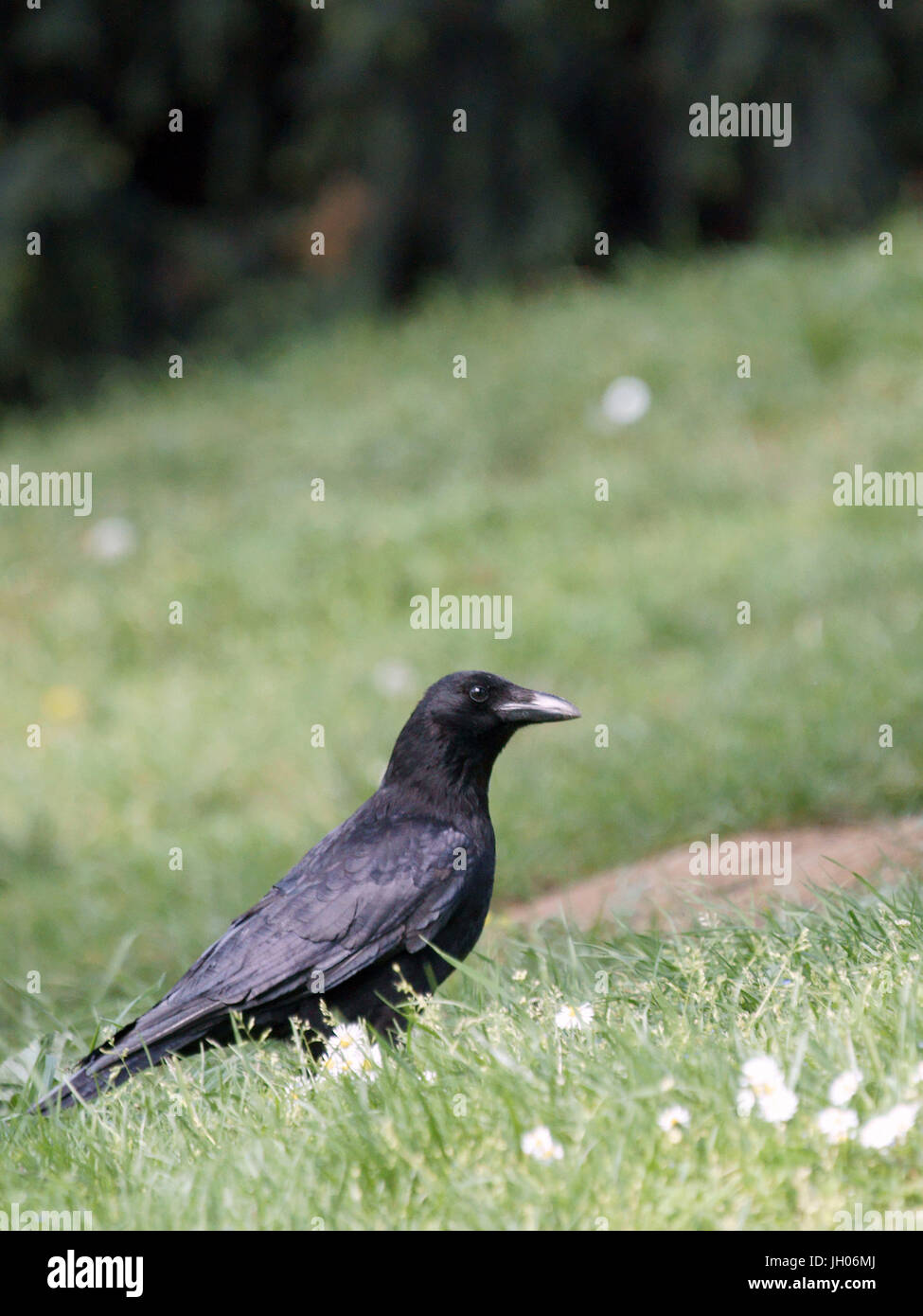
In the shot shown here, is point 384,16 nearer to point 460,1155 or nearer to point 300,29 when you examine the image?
point 300,29

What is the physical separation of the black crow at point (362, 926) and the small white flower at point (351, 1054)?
11 cm

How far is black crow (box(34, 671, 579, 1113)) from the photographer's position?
316 centimetres

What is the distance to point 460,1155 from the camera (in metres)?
2.31

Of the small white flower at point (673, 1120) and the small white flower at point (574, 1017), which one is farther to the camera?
the small white flower at point (574, 1017)

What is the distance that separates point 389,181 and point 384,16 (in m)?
1.10

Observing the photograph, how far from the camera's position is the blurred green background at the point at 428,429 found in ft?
18.1

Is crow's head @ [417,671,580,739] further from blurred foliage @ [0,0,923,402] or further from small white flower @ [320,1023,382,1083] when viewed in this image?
blurred foliage @ [0,0,923,402]

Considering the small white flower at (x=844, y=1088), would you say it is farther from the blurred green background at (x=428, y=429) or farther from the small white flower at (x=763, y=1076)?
the blurred green background at (x=428, y=429)

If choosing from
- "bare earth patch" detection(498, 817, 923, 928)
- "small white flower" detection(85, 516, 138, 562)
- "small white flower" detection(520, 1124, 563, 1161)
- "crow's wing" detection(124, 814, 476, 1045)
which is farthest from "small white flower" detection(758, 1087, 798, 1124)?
"small white flower" detection(85, 516, 138, 562)

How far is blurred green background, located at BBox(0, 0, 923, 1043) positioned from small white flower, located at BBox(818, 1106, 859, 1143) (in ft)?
7.04

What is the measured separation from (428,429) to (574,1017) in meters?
6.38

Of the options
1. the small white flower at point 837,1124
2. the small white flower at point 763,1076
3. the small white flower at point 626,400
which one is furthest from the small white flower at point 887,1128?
the small white flower at point 626,400

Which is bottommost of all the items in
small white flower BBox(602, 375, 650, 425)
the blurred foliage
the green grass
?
the green grass

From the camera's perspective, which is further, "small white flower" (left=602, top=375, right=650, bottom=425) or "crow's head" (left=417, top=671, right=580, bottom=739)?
"small white flower" (left=602, top=375, right=650, bottom=425)
